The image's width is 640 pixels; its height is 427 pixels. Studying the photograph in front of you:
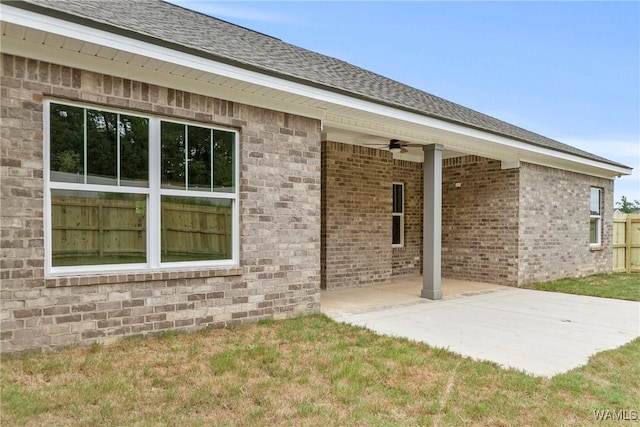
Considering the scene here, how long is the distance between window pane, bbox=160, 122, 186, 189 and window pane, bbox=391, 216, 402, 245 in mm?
6908

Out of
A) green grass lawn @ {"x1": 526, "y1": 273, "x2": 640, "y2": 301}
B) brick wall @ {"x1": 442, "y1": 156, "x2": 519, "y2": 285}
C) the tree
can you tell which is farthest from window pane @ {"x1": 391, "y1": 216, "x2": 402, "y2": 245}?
the tree

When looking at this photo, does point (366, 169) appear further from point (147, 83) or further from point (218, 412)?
point (218, 412)

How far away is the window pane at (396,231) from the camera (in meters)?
10.8

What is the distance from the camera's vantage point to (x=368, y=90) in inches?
265

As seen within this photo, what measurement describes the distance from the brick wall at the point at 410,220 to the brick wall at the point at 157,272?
16.8 ft

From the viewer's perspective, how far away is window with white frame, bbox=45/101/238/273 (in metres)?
4.19

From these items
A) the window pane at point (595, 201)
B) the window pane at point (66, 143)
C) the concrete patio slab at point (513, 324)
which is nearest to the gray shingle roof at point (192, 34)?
the window pane at point (66, 143)

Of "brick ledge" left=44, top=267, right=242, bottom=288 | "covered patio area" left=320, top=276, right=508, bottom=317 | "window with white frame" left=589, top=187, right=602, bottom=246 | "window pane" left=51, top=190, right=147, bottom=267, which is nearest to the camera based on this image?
"brick ledge" left=44, top=267, right=242, bottom=288

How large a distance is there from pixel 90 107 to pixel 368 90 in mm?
4229

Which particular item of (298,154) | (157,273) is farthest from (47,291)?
(298,154)

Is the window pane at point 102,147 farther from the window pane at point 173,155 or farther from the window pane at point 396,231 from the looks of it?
the window pane at point 396,231

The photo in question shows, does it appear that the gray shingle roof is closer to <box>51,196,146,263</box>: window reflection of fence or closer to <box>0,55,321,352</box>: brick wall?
<box>0,55,321,352</box>: brick wall

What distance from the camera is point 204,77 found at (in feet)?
15.6

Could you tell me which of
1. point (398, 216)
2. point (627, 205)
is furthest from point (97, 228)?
point (627, 205)
